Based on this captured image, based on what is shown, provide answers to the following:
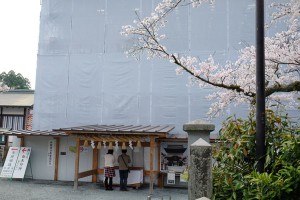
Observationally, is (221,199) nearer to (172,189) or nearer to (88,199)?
(88,199)

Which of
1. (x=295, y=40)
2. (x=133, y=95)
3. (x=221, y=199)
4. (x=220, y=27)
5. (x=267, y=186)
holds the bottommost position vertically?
(x=221, y=199)

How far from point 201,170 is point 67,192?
8769 millimetres

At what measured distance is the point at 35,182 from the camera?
13914mm

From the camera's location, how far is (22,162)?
14.4 m

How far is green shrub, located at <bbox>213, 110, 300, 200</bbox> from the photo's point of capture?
3488 mm

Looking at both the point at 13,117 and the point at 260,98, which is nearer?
the point at 260,98

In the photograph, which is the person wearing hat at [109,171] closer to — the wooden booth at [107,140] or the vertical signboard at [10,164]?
the wooden booth at [107,140]

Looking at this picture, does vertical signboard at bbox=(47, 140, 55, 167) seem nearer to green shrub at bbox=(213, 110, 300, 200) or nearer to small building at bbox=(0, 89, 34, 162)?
small building at bbox=(0, 89, 34, 162)

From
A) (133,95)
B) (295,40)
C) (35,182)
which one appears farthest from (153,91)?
(295,40)

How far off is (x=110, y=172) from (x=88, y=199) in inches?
90.6

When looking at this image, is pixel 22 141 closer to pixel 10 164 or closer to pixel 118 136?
pixel 10 164

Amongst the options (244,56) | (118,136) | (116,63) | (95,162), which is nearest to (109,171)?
(118,136)

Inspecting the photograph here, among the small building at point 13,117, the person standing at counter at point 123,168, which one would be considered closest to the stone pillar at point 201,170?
the person standing at counter at point 123,168

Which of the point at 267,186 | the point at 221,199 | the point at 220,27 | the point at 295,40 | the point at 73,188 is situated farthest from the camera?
the point at 220,27
